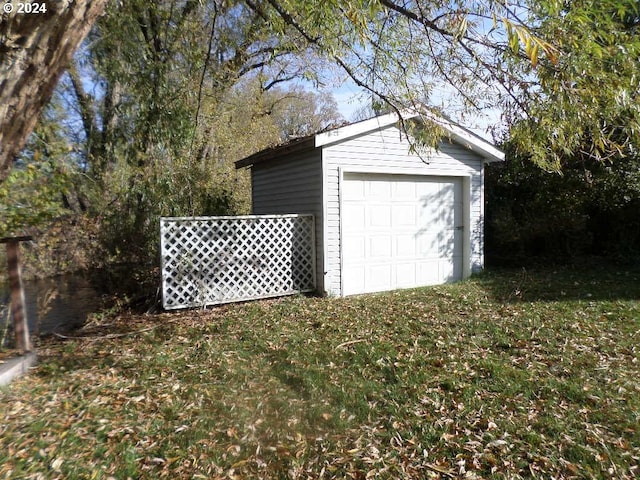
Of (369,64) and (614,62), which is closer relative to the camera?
(614,62)

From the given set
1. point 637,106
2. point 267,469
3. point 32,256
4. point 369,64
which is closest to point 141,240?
point 32,256

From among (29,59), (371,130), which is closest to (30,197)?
(29,59)

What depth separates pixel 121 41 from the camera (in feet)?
20.2

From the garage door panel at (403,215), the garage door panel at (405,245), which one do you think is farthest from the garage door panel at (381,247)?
the garage door panel at (403,215)

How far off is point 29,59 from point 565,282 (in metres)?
7.90

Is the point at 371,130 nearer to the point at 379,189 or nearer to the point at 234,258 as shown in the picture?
the point at 379,189

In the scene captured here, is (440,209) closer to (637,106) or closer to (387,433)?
(637,106)

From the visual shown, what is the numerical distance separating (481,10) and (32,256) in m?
8.28

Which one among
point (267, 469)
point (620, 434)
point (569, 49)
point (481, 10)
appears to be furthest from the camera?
point (481, 10)

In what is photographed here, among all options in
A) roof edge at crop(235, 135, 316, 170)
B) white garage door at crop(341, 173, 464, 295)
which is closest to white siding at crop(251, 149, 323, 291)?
roof edge at crop(235, 135, 316, 170)

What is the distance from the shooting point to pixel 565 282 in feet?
23.6

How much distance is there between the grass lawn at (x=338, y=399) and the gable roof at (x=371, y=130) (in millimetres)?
2595

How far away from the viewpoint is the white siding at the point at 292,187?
6.53 metres

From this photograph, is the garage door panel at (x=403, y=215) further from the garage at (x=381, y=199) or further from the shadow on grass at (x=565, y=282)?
the shadow on grass at (x=565, y=282)
